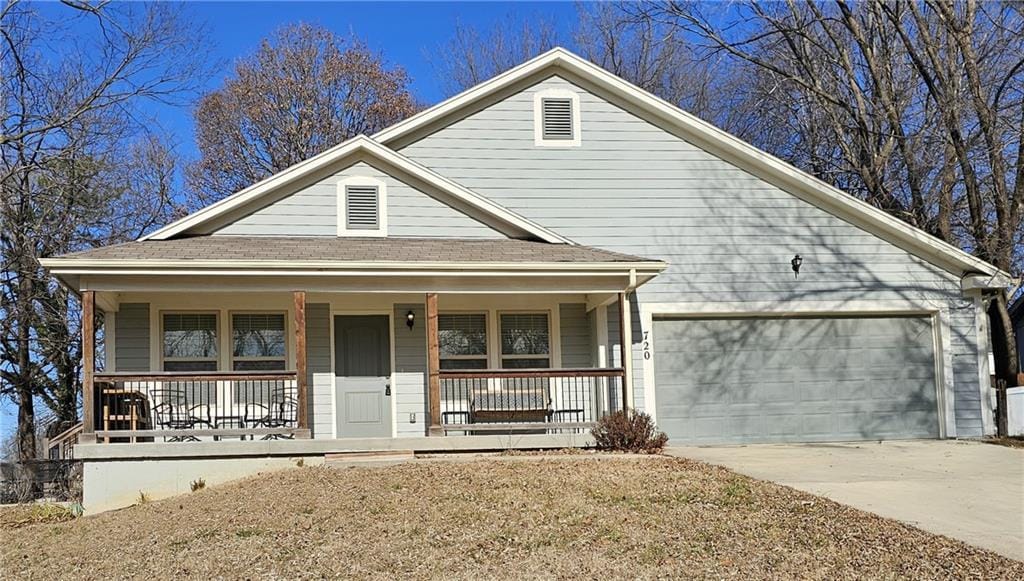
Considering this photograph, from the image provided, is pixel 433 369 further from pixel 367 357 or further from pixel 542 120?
pixel 542 120

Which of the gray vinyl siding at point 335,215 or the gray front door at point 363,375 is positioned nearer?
the gray vinyl siding at point 335,215

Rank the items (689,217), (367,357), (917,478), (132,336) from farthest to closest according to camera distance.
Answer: (689,217) → (367,357) → (132,336) → (917,478)

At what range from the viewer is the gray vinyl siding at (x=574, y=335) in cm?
1480

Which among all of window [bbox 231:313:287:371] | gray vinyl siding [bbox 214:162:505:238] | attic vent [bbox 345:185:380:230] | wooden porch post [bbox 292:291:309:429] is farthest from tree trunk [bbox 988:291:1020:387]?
window [bbox 231:313:287:371]

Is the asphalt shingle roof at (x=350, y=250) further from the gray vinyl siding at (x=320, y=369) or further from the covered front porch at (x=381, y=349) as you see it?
the gray vinyl siding at (x=320, y=369)

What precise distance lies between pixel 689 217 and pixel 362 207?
500 cm

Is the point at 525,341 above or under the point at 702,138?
under

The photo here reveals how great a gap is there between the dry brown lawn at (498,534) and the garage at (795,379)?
4.32 meters

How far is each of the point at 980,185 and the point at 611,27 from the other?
1432cm

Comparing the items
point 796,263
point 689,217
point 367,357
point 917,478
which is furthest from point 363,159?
point 917,478

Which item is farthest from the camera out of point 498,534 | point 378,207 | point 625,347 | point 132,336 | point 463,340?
point 463,340

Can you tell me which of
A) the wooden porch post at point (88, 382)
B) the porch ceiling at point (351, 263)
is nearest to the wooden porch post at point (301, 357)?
the porch ceiling at point (351, 263)

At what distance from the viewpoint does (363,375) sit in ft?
46.9

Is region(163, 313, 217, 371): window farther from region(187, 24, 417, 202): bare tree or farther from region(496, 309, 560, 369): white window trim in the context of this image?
region(187, 24, 417, 202): bare tree
